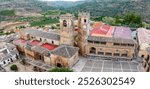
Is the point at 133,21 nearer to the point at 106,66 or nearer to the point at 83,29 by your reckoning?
the point at 83,29

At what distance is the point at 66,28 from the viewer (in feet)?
123

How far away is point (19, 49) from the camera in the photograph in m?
42.8

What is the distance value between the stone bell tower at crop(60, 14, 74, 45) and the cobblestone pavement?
539cm

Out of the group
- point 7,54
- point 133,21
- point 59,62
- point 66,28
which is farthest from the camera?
point 133,21

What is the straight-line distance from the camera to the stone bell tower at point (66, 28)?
3683cm

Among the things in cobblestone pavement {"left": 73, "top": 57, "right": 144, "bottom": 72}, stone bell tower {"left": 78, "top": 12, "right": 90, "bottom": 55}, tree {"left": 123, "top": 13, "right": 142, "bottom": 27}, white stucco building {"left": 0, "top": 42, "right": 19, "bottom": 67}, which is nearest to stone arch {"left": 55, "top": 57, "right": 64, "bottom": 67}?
cobblestone pavement {"left": 73, "top": 57, "right": 144, "bottom": 72}

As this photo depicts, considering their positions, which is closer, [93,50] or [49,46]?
[49,46]

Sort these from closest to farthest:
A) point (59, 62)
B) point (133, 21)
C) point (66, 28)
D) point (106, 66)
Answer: point (59, 62) → point (106, 66) → point (66, 28) → point (133, 21)

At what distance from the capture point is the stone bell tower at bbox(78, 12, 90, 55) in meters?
38.2

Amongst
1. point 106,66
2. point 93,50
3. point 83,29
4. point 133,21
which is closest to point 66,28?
point 83,29

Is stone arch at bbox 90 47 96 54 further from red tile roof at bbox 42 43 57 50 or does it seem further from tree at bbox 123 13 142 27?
tree at bbox 123 13 142 27

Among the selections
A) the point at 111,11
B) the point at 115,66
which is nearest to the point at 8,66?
the point at 115,66

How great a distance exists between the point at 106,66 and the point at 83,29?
9.52m

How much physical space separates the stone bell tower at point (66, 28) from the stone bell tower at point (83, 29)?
217cm
